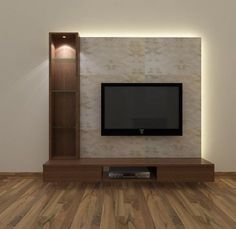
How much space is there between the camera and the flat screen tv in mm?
4777

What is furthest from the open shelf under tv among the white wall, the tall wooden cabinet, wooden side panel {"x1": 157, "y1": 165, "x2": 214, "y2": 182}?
the white wall

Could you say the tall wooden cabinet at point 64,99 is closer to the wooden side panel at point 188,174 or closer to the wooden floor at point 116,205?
the wooden floor at point 116,205

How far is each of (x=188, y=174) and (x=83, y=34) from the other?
8.07 ft

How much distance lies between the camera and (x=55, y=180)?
4.37 metres

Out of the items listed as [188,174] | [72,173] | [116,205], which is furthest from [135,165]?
[116,205]

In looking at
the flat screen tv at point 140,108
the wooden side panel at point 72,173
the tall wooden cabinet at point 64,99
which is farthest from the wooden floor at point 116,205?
the flat screen tv at point 140,108

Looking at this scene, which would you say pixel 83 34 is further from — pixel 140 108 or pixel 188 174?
pixel 188 174

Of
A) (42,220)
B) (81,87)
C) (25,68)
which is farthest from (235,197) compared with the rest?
(25,68)

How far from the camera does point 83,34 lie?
16.3 feet

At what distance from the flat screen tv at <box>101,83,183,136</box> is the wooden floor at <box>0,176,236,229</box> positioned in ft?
2.60

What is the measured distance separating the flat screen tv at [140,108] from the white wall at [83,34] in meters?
0.49

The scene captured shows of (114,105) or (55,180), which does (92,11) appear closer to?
(114,105)

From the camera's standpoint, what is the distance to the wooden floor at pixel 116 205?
9.55ft

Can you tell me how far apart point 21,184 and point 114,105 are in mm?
1632
